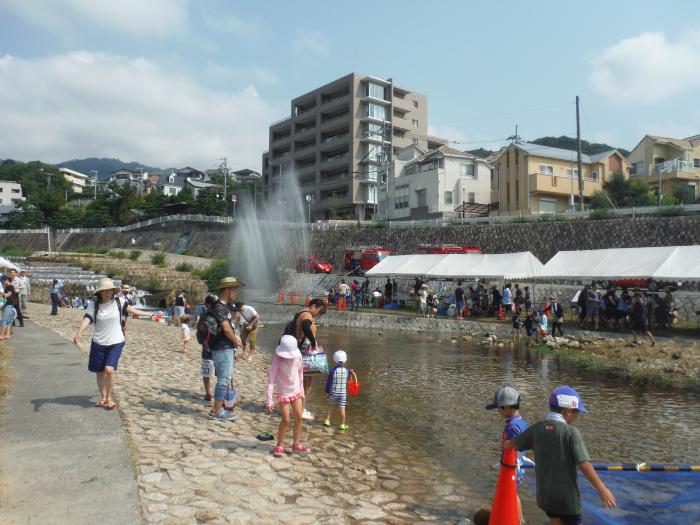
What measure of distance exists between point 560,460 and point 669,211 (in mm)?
29861

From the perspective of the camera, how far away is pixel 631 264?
19.0 meters

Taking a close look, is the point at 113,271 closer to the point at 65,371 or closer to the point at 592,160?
the point at 65,371

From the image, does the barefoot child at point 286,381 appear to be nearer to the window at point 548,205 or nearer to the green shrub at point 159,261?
the window at point 548,205

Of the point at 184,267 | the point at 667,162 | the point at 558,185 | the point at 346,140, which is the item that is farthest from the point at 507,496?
the point at 346,140

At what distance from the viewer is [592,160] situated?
4616cm

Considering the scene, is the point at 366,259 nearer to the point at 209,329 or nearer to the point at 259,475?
the point at 209,329

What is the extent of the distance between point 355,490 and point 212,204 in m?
69.9

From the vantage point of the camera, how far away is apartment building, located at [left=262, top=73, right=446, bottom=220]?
202 ft

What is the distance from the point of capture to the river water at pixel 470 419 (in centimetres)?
611

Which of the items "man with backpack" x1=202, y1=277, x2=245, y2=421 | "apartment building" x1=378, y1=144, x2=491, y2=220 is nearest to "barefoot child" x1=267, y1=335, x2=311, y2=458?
→ "man with backpack" x1=202, y1=277, x2=245, y2=421

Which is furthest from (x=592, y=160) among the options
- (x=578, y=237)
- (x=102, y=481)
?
(x=102, y=481)

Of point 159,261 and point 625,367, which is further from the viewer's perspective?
point 159,261

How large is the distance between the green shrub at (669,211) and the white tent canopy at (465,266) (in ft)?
35.5

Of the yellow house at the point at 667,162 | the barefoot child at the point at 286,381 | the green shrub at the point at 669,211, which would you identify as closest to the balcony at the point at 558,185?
the yellow house at the point at 667,162
